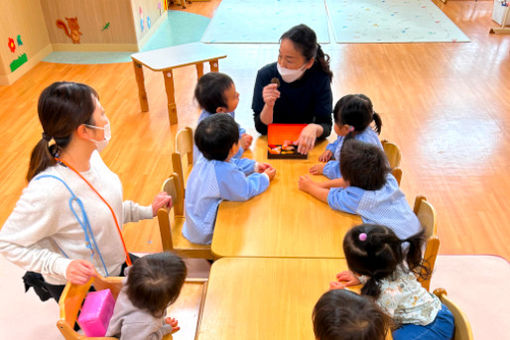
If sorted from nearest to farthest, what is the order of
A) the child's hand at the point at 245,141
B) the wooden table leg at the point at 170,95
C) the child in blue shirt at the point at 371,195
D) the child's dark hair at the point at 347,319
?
the child's dark hair at the point at 347,319, the child in blue shirt at the point at 371,195, the child's hand at the point at 245,141, the wooden table leg at the point at 170,95

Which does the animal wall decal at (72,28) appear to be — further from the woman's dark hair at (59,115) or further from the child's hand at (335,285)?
the child's hand at (335,285)

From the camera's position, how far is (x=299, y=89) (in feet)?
7.78

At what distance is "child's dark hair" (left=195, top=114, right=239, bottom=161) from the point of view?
175 centimetres

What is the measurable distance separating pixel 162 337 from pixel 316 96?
1.55 m

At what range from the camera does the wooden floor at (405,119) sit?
2.84 meters

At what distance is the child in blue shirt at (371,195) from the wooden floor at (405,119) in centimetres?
100

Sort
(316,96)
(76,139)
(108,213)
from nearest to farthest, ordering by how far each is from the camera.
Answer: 1. (76,139)
2. (108,213)
3. (316,96)

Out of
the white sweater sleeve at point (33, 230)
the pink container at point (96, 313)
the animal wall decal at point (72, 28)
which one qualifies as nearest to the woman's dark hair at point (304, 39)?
the white sweater sleeve at point (33, 230)

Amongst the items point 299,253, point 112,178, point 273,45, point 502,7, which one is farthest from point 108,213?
point 502,7

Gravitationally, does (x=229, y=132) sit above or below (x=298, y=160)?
above

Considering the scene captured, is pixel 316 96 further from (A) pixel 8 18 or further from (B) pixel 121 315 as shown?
(A) pixel 8 18

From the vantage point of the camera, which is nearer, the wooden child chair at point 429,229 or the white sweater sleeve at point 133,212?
the wooden child chair at point 429,229

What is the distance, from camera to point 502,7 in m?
6.17

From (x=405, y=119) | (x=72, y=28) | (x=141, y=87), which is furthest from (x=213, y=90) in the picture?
(x=72, y=28)
